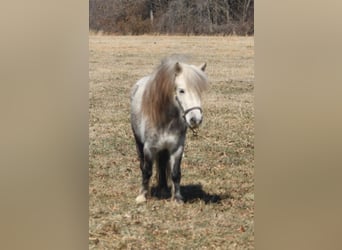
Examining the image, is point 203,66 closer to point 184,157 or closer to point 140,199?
point 184,157

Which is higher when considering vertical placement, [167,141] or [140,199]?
[167,141]

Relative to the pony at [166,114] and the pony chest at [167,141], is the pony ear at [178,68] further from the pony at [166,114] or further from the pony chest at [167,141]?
the pony chest at [167,141]

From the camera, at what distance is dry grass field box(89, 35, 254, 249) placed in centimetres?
323

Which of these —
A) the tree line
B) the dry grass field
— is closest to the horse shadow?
the dry grass field

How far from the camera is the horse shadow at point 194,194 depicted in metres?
3.31

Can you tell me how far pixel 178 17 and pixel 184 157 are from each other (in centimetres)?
88

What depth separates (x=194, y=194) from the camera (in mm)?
3318

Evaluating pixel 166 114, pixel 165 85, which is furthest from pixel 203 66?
pixel 166 114

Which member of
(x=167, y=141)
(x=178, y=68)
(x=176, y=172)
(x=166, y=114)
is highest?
(x=178, y=68)

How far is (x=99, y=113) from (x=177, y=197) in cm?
71

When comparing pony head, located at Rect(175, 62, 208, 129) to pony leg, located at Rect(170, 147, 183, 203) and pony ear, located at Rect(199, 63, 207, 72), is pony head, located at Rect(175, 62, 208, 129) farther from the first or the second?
pony leg, located at Rect(170, 147, 183, 203)
